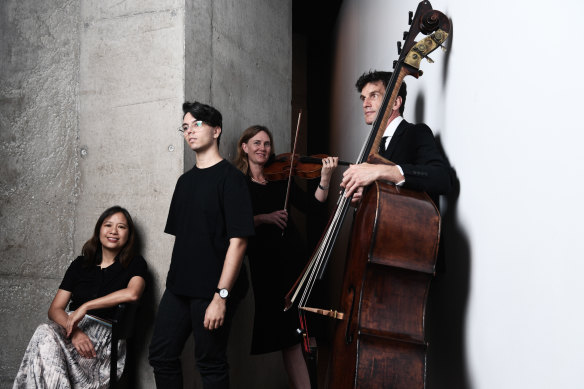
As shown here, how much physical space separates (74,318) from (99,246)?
410 millimetres

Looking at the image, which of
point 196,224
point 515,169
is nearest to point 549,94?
point 515,169

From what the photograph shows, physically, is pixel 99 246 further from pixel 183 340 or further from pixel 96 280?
pixel 183 340

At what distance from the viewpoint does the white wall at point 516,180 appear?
3.72 ft

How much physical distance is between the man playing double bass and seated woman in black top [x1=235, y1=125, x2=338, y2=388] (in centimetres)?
59

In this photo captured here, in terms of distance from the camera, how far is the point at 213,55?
2.96 meters

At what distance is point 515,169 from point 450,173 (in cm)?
43

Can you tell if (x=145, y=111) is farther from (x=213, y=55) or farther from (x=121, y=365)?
(x=121, y=365)

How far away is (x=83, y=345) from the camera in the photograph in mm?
2295

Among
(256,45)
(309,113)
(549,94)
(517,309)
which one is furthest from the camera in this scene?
(309,113)

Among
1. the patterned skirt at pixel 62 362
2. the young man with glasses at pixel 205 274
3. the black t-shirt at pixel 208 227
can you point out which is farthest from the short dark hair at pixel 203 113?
the patterned skirt at pixel 62 362

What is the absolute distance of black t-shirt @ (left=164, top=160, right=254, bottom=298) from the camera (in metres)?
2.08

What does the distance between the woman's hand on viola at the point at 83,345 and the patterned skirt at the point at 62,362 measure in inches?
0.8

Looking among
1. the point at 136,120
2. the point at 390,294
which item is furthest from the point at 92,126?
the point at 390,294

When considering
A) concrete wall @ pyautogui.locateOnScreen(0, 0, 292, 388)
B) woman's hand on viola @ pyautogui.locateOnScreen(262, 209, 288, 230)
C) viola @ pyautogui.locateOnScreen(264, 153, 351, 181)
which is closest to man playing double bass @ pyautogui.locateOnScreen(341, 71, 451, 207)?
viola @ pyautogui.locateOnScreen(264, 153, 351, 181)
